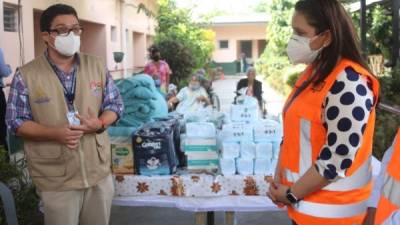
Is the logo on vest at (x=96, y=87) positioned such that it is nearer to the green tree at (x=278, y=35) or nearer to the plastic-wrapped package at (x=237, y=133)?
the plastic-wrapped package at (x=237, y=133)

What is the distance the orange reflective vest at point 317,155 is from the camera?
189 centimetres

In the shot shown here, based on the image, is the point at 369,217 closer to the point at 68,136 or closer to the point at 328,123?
the point at 328,123

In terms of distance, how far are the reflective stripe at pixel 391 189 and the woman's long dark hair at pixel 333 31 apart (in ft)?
1.86

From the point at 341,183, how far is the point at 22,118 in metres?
1.57

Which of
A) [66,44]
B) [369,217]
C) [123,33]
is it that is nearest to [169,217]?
[66,44]

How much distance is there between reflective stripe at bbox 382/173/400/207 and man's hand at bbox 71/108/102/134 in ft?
4.96

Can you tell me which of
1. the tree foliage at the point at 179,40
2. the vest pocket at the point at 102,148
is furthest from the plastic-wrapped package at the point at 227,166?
the tree foliage at the point at 179,40

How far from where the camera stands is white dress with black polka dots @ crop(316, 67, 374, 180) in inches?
70.9

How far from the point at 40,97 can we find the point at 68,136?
0.25m

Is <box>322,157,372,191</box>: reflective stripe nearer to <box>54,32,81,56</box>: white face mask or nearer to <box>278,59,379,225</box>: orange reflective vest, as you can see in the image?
<box>278,59,379,225</box>: orange reflective vest

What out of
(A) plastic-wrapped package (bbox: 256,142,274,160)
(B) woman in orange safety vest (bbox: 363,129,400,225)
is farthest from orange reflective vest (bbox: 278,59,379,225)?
(A) plastic-wrapped package (bbox: 256,142,274,160)

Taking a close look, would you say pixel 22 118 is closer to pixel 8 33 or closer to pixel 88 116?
pixel 88 116

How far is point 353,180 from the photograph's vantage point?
1.93 m

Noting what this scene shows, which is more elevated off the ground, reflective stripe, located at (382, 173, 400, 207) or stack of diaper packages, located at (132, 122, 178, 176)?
reflective stripe, located at (382, 173, 400, 207)
